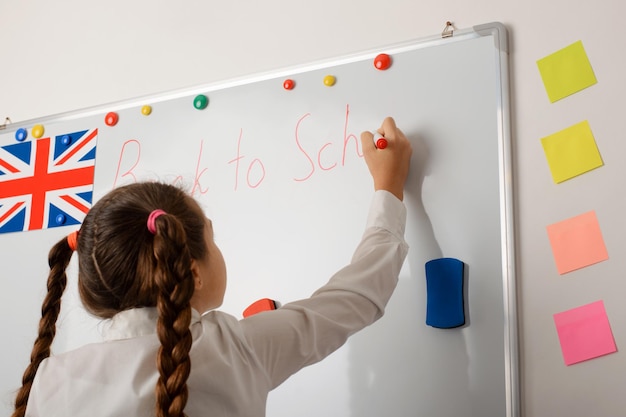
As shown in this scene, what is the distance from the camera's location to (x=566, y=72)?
1030mm

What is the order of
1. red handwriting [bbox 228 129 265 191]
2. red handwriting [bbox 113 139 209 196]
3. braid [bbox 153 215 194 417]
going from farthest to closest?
red handwriting [bbox 113 139 209 196] < red handwriting [bbox 228 129 265 191] < braid [bbox 153 215 194 417]

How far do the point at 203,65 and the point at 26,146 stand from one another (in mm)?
479

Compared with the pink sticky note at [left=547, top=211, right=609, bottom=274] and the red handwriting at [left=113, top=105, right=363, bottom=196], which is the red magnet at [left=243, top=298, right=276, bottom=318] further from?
the pink sticky note at [left=547, top=211, right=609, bottom=274]

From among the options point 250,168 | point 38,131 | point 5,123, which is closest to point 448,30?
point 250,168

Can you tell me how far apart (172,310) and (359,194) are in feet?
1.56

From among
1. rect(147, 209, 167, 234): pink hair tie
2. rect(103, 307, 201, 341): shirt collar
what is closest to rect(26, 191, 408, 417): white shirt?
rect(103, 307, 201, 341): shirt collar

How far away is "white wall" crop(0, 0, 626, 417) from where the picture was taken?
97 centimetres

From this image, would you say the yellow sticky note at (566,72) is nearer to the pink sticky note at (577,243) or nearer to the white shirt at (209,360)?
the pink sticky note at (577,243)

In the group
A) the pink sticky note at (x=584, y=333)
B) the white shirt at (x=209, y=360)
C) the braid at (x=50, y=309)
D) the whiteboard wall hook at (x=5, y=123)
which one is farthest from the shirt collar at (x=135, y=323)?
the whiteboard wall hook at (x=5, y=123)

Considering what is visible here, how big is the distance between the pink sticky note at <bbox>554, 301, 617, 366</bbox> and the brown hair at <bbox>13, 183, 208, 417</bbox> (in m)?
0.52

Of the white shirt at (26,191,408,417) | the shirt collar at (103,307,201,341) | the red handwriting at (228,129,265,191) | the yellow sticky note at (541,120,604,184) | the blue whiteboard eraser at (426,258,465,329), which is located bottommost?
the white shirt at (26,191,408,417)

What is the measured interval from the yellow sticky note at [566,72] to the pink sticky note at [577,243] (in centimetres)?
19

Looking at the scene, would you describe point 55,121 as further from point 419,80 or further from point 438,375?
point 438,375

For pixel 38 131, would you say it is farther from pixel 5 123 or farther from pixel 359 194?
pixel 359 194
